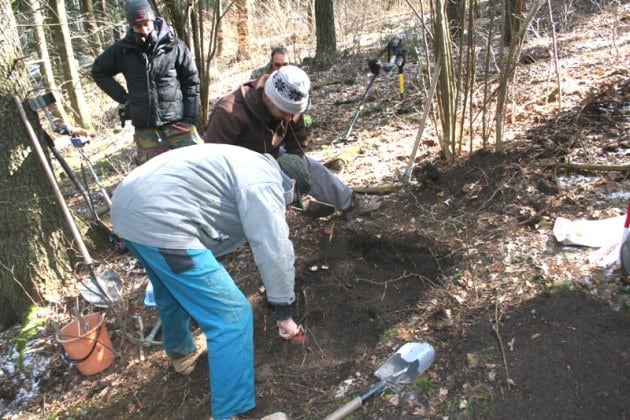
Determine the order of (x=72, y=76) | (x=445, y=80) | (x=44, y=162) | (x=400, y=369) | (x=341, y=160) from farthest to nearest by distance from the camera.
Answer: (x=72, y=76), (x=341, y=160), (x=445, y=80), (x=44, y=162), (x=400, y=369)

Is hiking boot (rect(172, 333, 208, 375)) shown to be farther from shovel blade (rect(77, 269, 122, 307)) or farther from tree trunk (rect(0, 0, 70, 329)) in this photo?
tree trunk (rect(0, 0, 70, 329))

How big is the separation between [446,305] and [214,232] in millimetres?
1501

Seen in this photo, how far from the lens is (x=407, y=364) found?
2289mm

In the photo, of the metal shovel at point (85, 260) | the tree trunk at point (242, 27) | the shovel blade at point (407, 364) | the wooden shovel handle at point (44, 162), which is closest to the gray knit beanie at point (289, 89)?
the shovel blade at point (407, 364)

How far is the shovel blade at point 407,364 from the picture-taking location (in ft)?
7.42

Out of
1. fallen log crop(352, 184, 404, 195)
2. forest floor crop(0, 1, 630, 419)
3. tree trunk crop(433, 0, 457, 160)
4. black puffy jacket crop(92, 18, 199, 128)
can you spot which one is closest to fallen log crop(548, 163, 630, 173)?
forest floor crop(0, 1, 630, 419)

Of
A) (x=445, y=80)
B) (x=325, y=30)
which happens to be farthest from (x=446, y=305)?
(x=325, y=30)

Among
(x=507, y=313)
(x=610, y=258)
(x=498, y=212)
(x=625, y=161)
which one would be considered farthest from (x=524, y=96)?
(x=507, y=313)

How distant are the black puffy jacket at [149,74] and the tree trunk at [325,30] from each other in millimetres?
6135

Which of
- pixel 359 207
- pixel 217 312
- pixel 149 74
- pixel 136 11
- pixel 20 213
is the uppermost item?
pixel 136 11

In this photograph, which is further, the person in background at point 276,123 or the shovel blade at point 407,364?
the person in background at point 276,123

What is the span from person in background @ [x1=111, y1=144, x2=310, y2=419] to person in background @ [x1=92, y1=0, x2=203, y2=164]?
76.3 inches

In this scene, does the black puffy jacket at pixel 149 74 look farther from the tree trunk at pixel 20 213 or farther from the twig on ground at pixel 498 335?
the twig on ground at pixel 498 335

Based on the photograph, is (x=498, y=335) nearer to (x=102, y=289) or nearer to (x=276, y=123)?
(x=276, y=123)
